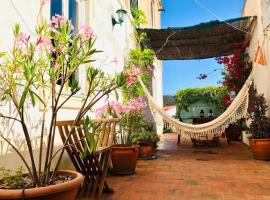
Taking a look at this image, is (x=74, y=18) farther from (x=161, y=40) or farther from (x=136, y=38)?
(x=161, y=40)

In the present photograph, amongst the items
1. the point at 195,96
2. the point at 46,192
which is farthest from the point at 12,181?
the point at 195,96

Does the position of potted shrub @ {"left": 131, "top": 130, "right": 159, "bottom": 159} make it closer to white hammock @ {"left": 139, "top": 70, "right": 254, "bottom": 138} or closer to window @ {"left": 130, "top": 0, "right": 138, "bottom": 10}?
white hammock @ {"left": 139, "top": 70, "right": 254, "bottom": 138}

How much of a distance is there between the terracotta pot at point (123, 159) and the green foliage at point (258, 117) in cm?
212

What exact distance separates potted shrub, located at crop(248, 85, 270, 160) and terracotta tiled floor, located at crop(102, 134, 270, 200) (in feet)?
0.60

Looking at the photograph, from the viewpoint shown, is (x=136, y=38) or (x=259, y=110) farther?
(x=136, y=38)

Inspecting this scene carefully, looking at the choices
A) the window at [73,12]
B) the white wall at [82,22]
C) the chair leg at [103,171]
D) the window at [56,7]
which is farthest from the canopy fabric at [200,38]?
the chair leg at [103,171]

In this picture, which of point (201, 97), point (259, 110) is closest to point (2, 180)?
point (259, 110)

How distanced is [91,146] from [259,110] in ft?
12.1

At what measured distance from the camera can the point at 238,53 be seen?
6.07m

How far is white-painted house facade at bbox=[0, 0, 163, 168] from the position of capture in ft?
6.05

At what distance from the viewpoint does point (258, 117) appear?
4.23m

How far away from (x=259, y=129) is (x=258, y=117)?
0.67 feet

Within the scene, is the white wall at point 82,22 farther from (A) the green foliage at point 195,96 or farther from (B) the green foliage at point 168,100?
(B) the green foliage at point 168,100

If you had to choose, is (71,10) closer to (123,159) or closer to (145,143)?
(123,159)
